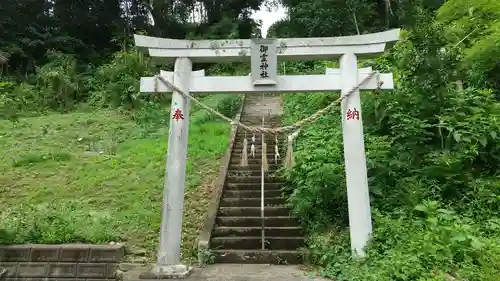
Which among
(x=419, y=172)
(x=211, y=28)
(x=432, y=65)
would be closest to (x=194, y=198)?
(x=419, y=172)

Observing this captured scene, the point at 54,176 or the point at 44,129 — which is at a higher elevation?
→ the point at 44,129

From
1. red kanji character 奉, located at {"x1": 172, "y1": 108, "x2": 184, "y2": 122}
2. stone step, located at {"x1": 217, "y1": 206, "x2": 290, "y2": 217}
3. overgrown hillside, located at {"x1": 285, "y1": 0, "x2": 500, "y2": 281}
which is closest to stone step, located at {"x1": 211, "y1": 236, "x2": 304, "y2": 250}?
overgrown hillside, located at {"x1": 285, "y1": 0, "x2": 500, "y2": 281}

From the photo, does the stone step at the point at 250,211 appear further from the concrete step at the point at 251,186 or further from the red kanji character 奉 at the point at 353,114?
the red kanji character 奉 at the point at 353,114

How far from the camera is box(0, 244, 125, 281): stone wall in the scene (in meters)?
6.94

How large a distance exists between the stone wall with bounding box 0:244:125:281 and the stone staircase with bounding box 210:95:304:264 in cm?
171

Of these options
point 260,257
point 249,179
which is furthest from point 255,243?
point 249,179

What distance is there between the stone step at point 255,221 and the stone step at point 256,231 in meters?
0.21

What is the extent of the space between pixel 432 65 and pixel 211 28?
19.4 meters

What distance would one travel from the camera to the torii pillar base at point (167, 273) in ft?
19.7

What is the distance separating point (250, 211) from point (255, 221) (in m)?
0.43

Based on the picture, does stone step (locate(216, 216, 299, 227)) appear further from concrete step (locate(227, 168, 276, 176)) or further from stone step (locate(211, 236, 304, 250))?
concrete step (locate(227, 168, 276, 176))

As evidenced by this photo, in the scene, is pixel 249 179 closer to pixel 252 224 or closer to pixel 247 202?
pixel 247 202

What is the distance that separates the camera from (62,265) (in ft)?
22.8

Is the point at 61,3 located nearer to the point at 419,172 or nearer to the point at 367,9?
the point at 367,9
